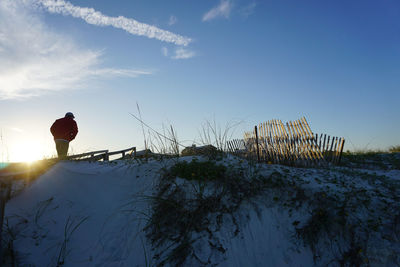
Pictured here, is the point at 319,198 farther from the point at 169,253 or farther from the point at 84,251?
the point at 84,251

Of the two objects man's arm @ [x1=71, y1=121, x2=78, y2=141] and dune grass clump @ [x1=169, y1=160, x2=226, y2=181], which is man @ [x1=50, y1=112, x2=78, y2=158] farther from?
dune grass clump @ [x1=169, y1=160, x2=226, y2=181]

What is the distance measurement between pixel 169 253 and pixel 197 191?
3.38ft

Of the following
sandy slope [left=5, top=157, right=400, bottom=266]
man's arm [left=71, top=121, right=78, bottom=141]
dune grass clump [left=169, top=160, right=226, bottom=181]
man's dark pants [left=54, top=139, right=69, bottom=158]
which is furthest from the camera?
man's arm [left=71, top=121, right=78, bottom=141]

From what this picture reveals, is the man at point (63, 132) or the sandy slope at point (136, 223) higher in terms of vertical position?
the man at point (63, 132)

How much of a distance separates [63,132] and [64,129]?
3.7 inches

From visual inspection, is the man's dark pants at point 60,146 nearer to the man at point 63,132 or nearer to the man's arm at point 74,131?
the man at point 63,132

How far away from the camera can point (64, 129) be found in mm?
7219

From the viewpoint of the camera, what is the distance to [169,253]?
2.96 meters

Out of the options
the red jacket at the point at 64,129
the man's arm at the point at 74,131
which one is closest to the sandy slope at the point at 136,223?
the red jacket at the point at 64,129

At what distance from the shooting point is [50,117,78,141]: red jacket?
7195mm

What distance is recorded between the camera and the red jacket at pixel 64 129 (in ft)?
23.6

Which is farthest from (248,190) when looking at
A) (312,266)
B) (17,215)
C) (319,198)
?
(17,215)

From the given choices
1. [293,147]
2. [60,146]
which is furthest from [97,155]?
[293,147]

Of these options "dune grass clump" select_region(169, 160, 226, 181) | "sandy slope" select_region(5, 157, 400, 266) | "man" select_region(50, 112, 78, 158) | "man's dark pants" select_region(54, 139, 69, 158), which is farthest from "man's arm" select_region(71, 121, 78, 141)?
"dune grass clump" select_region(169, 160, 226, 181)
